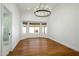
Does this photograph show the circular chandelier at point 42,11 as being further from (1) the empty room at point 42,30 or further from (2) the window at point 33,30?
(2) the window at point 33,30

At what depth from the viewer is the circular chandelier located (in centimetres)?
282

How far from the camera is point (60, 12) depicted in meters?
3.07

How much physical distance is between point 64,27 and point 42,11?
0.70m

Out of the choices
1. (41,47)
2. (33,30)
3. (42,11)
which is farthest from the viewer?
(41,47)

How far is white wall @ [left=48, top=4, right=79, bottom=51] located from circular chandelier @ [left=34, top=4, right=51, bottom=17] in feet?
0.39

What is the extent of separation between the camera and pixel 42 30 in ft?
9.29

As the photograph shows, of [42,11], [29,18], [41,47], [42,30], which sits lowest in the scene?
[41,47]

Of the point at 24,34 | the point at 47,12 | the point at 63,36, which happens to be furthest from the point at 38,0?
the point at 63,36

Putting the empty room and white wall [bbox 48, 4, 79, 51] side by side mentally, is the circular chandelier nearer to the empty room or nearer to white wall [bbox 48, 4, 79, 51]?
the empty room

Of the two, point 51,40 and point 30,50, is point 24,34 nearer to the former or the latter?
point 30,50

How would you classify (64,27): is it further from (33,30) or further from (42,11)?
(33,30)

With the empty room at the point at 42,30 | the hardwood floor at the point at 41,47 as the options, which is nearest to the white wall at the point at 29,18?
the empty room at the point at 42,30

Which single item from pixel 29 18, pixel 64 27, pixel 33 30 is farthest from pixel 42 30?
pixel 64 27

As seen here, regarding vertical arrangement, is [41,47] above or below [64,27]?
below
